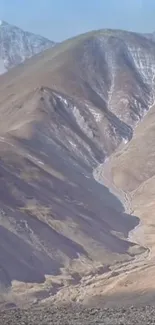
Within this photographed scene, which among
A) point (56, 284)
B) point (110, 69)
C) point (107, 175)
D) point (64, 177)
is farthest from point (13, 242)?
point (110, 69)

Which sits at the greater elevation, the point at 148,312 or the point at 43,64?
the point at 43,64

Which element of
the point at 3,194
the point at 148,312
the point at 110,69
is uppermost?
the point at 110,69

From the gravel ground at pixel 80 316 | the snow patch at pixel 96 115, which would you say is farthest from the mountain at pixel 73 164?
the gravel ground at pixel 80 316

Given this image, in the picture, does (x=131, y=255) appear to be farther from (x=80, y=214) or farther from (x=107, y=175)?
(x=107, y=175)

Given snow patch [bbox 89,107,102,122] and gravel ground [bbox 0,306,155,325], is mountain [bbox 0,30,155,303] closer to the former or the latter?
snow patch [bbox 89,107,102,122]

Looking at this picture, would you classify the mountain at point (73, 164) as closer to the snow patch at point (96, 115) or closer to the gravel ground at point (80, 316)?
the snow patch at point (96, 115)

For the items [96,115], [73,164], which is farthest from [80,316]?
[96,115]

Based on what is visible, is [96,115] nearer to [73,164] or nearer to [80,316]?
[73,164]
